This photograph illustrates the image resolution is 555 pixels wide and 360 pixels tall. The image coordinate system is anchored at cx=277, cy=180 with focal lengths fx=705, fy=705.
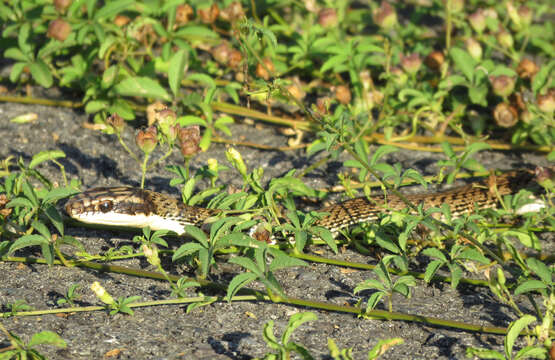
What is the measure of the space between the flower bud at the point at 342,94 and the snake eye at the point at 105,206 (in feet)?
6.34

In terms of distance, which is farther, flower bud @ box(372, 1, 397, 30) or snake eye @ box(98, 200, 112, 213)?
flower bud @ box(372, 1, 397, 30)

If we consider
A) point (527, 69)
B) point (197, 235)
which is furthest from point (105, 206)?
point (527, 69)

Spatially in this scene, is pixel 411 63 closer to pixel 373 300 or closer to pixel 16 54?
pixel 373 300

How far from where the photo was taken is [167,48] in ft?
17.0

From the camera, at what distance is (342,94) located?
5.10 metres

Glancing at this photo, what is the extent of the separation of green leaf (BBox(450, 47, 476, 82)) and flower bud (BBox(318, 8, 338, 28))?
2.97ft

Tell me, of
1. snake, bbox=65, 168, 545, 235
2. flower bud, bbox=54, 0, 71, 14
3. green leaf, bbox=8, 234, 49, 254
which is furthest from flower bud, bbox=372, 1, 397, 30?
green leaf, bbox=8, 234, 49, 254

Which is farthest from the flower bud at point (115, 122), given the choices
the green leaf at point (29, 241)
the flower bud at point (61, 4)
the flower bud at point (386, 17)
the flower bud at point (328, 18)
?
the flower bud at point (386, 17)

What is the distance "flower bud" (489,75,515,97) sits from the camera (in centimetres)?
496

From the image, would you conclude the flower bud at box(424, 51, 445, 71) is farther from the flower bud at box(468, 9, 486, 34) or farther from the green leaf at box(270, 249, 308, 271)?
the green leaf at box(270, 249, 308, 271)

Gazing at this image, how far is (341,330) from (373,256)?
0.79 meters

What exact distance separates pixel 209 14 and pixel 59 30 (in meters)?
1.20

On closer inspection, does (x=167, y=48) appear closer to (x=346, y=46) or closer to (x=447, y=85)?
(x=346, y=46)

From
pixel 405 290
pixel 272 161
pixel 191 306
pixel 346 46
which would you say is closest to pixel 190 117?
pixel 272 161
